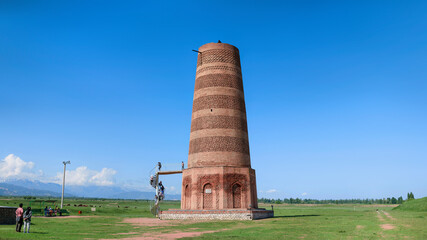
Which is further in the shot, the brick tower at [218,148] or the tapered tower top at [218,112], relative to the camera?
the tapered tower top at [218,112]

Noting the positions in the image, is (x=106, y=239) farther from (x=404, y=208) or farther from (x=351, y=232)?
(x=404, y=208)

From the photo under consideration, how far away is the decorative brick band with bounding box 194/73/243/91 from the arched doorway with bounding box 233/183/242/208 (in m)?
9.43

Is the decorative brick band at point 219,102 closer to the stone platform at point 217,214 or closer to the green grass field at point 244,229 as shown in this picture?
the stone platform at point 217,214

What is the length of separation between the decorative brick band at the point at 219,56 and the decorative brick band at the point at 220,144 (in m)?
7.75

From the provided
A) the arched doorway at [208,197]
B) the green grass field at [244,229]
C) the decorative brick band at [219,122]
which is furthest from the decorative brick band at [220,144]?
the green grass field at [244,229]

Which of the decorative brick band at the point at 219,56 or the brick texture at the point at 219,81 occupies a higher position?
the decorative brick band at the point at 219,56

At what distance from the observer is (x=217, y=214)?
86.4 ft

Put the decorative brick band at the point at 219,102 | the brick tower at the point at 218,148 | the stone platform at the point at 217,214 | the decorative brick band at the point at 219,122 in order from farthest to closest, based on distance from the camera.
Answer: the decorative brick band at the point at 219,102
the decorative brick band at the point at 219,122
the brick tower at the point at 218,148
the stone platform at the point at 217,214

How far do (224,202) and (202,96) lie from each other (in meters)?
10.1

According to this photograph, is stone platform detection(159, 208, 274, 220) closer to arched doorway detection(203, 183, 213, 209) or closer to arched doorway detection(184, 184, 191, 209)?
arched doorway detection(203, 183, 213, 209)

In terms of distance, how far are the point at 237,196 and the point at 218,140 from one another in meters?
5.17

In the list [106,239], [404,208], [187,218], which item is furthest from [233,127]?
[404,208]

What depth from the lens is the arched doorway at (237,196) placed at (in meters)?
28.9

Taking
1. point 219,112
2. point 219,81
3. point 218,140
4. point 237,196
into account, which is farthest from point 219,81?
point 237,196
